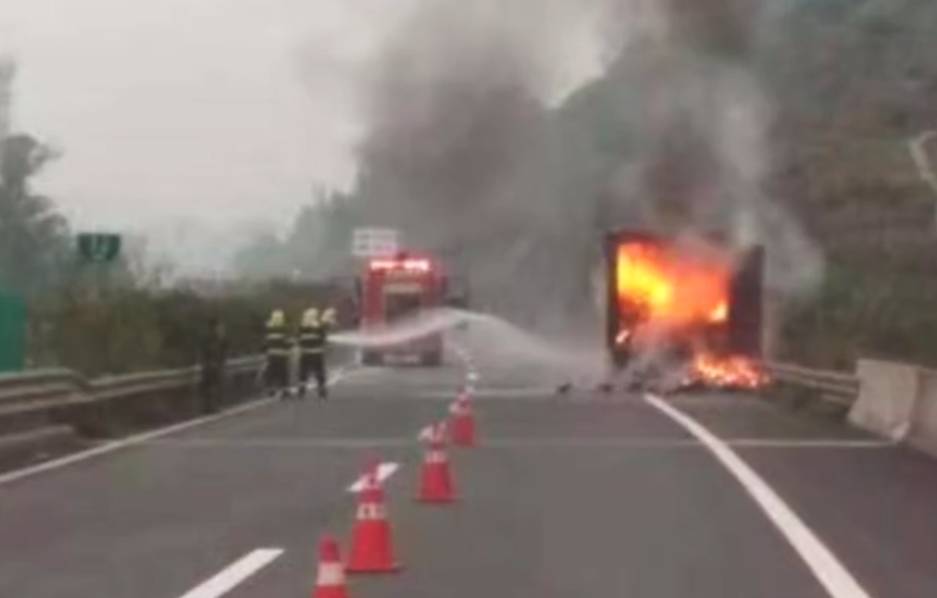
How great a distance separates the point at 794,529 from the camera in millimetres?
16281

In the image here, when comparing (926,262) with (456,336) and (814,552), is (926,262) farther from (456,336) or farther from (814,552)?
(814,552)

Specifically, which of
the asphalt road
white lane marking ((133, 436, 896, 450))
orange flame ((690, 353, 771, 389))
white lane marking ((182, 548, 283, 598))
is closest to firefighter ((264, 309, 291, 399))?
orange flame ((690, 353, 771, 389))

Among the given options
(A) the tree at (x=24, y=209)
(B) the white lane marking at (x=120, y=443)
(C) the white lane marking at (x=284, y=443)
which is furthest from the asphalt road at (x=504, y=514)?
(A) the tree at (x=24, y=209)

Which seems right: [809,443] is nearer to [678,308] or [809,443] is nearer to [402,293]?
[678,308]

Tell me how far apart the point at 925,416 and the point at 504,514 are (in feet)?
33.5

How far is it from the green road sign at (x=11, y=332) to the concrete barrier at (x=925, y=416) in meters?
10.1

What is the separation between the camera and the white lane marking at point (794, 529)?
1302cm

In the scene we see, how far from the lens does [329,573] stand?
10297mm

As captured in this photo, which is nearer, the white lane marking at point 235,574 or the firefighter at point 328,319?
the white lane marking at point 235,574

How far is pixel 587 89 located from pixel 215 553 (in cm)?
4996

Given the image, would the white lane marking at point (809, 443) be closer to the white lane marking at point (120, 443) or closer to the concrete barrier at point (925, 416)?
the concrete barrier at point (925, 416)

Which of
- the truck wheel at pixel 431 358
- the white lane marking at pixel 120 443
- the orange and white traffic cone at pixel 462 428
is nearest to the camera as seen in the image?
the white lane marking at pixel 120 443

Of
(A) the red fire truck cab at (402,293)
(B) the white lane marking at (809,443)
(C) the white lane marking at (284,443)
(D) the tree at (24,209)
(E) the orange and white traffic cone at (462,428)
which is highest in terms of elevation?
(D) the tree at (24,209)

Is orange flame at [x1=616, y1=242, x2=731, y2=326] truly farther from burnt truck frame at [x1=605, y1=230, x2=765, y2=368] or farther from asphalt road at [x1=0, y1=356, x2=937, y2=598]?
asphalt road at [x1=0, y1=356, x2=937, y2=598]
